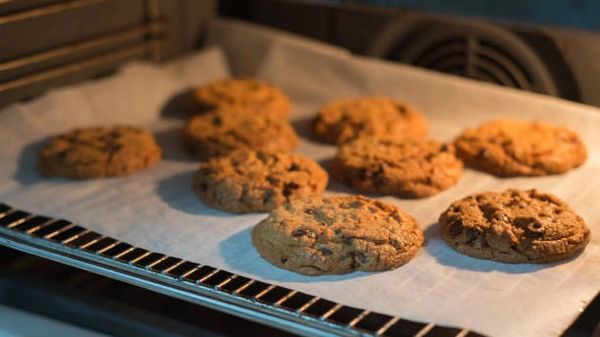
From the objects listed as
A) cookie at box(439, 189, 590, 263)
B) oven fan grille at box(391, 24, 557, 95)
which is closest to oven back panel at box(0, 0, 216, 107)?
oven fan grille at box(391, 24, 557, 95)

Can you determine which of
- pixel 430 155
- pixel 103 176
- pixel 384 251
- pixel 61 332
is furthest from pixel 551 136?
pixel 61 332

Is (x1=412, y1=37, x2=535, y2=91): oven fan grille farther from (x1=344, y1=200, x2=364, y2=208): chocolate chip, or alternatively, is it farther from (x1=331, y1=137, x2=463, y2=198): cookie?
(x1=344, y1=200, x2=364, y2=208): chocolate chip

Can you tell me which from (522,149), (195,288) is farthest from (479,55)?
(195,288)

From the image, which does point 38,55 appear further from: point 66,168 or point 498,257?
point 498,257

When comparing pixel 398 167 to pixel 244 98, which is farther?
pixel 244 98

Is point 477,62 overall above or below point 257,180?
above

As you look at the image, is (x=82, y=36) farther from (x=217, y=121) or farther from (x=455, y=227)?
(x=455, y=227)
